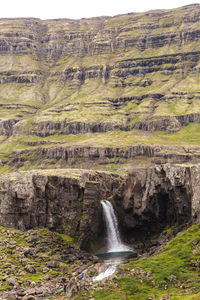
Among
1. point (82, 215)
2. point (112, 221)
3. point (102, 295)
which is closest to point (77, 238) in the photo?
point (82, 215)

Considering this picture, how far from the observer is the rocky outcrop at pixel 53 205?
414ft

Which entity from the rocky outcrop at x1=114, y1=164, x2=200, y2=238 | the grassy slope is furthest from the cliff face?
the grassy slope

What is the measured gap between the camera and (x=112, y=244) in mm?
129500

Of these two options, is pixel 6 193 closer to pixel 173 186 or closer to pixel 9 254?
pixel 9 254

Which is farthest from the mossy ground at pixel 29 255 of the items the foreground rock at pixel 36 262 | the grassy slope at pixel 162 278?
the grassy slope at pixel 162 278

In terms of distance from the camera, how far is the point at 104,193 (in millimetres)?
144000

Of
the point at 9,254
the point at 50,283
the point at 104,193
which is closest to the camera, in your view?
the point at 50,283

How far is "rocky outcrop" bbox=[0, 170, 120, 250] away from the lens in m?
126

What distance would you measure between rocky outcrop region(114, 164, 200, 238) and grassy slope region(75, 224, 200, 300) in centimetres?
2885

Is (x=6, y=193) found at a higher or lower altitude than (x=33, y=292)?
higher

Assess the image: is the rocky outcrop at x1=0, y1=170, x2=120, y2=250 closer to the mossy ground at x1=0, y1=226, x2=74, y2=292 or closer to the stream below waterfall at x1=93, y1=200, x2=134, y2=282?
the stream below waterfall at x1=93, y1=200, x2=134, y2=282

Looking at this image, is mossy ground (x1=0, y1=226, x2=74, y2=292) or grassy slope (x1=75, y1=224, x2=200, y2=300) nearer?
grassy slope (x1=75, y1=224, x2=200, y2=300)

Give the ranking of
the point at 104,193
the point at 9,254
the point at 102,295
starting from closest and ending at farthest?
the point at 102,295, the point at 9,254, the point at 104,193

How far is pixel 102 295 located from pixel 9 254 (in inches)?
1602
